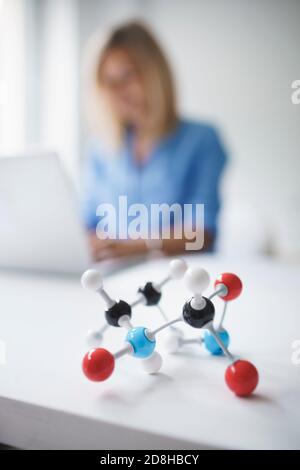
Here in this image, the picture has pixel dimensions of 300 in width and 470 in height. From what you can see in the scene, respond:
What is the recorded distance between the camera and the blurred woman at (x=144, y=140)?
1760mm

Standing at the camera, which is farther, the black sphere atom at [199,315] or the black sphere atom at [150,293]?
the black sphere atom at [150,293]

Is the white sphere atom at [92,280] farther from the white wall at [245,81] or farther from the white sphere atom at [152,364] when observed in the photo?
the white wall at [245,81]

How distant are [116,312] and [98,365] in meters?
0.07

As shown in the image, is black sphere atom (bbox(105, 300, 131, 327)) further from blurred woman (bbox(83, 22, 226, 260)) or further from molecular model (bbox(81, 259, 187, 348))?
blurred woman (bbox(83, 22, 226, 260))

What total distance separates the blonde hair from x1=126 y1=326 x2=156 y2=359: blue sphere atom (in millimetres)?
1582

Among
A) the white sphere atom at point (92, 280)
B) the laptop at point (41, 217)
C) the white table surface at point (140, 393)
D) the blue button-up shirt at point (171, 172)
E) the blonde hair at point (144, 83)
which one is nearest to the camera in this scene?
the white table surface at point (140, 393)

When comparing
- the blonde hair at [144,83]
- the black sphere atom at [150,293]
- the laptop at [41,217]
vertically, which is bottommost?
the black sphere atom at [150,293]

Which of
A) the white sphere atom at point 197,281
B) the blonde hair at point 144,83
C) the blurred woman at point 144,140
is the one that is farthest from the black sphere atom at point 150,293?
the blonde hair at point 144,83

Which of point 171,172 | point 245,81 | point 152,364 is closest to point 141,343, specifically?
point 152,364

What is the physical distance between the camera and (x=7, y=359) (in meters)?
0.43

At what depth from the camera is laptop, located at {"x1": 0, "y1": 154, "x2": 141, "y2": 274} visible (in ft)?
2.57

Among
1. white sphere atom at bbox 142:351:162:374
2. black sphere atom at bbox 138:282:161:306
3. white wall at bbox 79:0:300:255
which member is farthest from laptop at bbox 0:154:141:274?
white wall at bbox 79:0:300:255

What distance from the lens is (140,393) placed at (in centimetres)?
35

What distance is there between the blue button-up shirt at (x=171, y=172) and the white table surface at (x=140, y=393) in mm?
1286
